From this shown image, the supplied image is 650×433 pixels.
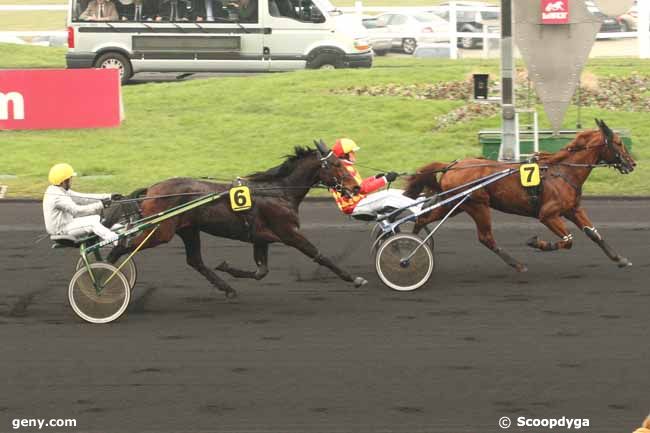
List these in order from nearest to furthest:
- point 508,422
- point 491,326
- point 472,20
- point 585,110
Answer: point 508,422
point 491,326
point 585,110
point 472,20

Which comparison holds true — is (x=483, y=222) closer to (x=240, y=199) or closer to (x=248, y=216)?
(x=248, y=216)

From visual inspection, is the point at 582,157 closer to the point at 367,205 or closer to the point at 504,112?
the point at 367,205

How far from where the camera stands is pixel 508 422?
7.17 meters

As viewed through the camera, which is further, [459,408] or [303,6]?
[303,6]

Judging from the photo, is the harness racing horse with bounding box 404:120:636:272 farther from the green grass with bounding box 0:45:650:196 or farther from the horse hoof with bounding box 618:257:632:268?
the green grass with bounding box 0:45:650:196

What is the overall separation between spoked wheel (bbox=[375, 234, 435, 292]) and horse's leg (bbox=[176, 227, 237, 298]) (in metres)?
1.29

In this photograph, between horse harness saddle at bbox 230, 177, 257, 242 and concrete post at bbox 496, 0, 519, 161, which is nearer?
horse harness saddle at bbox 230, 177, 257, 242

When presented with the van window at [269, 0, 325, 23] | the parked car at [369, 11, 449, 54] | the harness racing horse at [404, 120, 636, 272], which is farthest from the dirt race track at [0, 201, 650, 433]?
the parked car at [369, 11, 449, 54]

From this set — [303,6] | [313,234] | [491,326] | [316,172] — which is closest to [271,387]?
[491,326]

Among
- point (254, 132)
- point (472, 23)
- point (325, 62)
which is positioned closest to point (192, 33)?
point (325, 62)

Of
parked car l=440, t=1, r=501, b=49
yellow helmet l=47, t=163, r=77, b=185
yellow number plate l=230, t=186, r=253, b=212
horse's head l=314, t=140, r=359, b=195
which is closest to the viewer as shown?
yellow helmet l=47, t=163, r=77, b=185

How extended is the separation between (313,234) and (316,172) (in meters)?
3.36

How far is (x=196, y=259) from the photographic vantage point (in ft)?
34.5

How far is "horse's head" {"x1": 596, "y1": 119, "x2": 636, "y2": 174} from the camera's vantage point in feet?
36.7
